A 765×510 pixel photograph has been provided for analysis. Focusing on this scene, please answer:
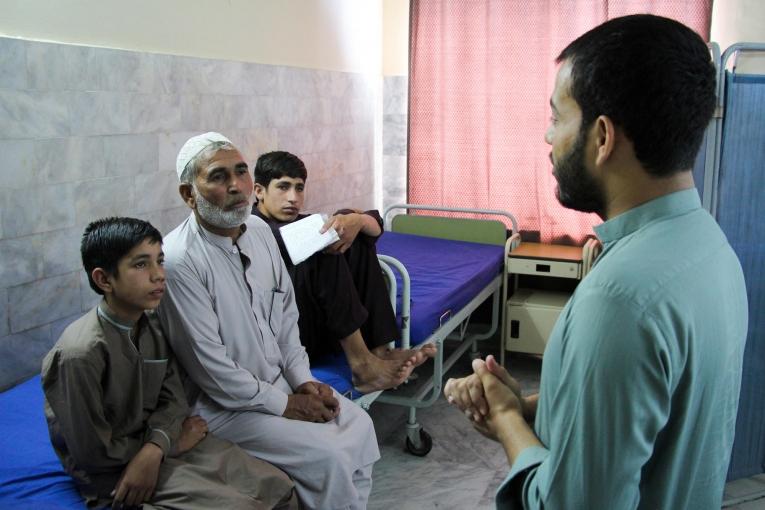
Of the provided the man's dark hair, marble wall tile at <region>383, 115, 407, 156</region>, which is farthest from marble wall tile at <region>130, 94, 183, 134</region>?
the man's dark hair

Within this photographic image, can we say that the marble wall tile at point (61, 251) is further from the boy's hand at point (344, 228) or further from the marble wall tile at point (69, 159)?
the boy's hand at point (344, 228)

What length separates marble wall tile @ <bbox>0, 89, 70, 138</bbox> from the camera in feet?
8.27

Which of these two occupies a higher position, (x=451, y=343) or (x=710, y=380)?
(x=710, y=380)

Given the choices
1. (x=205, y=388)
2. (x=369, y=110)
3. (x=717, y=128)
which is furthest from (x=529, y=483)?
(x=369, y=110)

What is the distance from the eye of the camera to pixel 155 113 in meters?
3.23

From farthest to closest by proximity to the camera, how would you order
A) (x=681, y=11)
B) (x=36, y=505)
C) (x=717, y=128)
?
1. (x=681, y=11)
2. (x=717, y=128)
3. (x=36, y=505)

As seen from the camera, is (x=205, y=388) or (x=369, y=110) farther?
(x=369, y=110)

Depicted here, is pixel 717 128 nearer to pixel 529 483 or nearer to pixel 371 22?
Result: pixel 529 483

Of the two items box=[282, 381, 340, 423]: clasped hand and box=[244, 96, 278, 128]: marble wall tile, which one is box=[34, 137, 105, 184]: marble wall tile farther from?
box=[282, 381, 340, 423]: clasped hand

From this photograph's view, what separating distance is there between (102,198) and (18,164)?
1.40 feet

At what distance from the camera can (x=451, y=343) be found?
5.20m

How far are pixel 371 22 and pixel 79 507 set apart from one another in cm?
431

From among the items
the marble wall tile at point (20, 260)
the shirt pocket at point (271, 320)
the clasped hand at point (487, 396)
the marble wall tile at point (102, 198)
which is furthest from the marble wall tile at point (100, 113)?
the clasped hand at point (487, 396)

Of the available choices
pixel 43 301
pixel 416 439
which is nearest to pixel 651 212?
pixel 43 301
